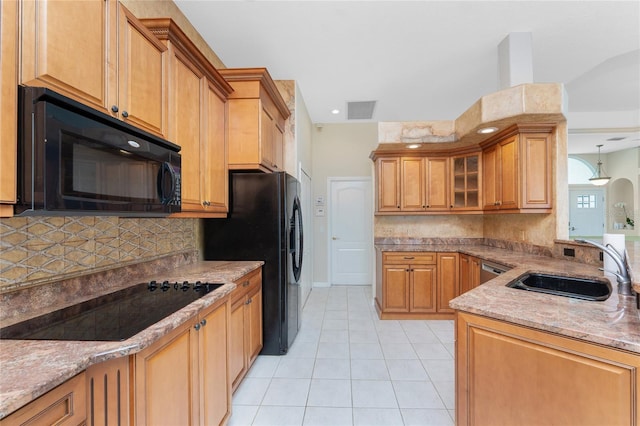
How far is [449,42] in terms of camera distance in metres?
2.67

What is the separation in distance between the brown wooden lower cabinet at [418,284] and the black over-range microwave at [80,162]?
115 inches

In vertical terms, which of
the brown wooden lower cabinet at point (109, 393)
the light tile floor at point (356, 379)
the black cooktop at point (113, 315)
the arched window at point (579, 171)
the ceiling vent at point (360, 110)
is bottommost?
the light tile floor at point (356, 379)

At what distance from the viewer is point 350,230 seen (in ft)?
17.0

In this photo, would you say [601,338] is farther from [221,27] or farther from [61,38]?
[221,27]

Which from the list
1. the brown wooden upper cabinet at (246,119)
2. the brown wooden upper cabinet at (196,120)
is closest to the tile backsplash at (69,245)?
the brown wooden upper cabinet at (196,120)

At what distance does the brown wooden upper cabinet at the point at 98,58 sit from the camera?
938 mm

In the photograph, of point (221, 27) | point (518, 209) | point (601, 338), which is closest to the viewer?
point (601, 338)

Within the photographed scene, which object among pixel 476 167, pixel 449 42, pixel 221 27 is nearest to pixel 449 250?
pixel 476 167

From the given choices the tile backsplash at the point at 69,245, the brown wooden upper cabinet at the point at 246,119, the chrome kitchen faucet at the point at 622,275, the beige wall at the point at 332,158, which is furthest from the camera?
the beige wall at the point at 332,158

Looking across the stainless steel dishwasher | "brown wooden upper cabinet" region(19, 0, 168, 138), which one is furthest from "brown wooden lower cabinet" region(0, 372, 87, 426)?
the stainless steel dishwasher

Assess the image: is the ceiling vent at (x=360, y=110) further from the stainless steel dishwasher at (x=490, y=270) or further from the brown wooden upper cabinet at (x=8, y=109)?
the brown wooden upper cabinet at (x=8, y=109)

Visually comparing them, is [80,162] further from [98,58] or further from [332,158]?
[332,158]

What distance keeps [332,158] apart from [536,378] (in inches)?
173

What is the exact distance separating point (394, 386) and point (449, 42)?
10.2ft
